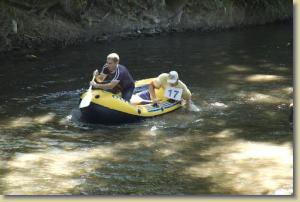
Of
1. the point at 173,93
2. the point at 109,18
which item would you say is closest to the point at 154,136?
the point at 173,93

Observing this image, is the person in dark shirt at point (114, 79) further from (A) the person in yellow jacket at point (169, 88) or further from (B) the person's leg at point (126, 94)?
(A) the person in yellow jacket at point (169, 88)

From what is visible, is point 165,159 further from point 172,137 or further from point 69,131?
point 69,131

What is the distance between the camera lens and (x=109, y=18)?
18609 mm

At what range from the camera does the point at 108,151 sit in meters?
7.40

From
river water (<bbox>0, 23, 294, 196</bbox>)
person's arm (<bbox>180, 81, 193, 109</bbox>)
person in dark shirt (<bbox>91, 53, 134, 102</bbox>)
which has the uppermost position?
person in dark shirt (<bbox>91, 53, 134, 102</bbox>)

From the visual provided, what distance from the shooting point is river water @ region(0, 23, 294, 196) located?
20.1 feet

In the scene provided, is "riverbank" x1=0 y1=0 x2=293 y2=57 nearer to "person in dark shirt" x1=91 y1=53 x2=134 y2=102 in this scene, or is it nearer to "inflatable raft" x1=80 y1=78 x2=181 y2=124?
"person in dark shirt" x1=91 y1=53 x2=134 y2=102

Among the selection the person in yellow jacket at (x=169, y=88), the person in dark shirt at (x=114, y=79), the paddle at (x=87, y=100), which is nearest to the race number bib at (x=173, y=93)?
the person in yellow jacket at (x=169, y=88)

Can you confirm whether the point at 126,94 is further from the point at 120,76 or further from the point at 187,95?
the point at 187,95

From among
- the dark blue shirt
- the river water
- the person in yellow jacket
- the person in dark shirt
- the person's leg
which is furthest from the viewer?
the person in yellow jacket

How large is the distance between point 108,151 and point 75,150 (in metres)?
0.49

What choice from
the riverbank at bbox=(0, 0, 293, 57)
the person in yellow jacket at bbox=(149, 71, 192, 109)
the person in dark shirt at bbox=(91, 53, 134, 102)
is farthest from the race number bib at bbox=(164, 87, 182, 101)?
the riverbank at bbox=(0, 0, 293, 57)

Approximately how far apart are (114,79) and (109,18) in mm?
10168

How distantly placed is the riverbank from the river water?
5.12 feet
